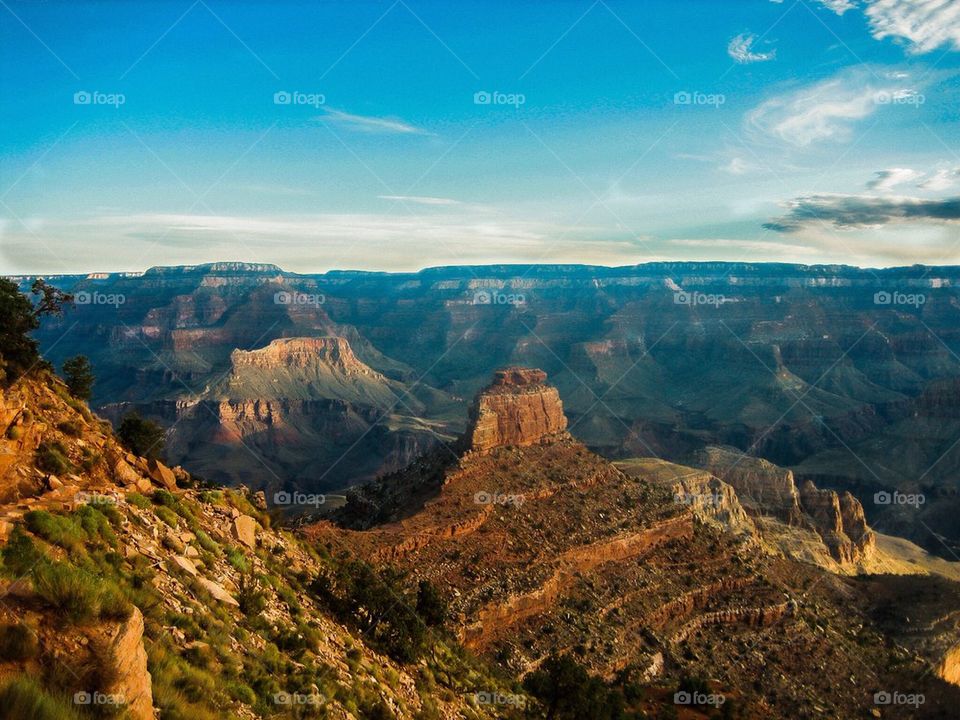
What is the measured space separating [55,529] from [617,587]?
111 ft

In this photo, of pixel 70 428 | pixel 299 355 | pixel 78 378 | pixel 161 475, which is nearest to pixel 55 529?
pixel 70 428

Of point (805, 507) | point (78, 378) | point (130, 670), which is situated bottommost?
point (805, 507)

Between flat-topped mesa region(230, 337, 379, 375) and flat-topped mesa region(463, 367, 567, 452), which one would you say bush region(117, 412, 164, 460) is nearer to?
flat-topped mesa region(463, 367, 567, 452)

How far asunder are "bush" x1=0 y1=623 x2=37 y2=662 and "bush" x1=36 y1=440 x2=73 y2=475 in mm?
7613

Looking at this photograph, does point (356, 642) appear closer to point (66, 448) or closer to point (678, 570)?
point (66, 448)

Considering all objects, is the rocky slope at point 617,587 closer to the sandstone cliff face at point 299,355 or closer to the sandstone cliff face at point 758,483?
the sandstone cliff face at point 758,483

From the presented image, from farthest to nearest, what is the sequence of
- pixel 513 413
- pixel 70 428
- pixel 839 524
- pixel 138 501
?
1. pixel 839 524
2. pixel 513 413
3. pixel 70 428
4. pixel 138 501

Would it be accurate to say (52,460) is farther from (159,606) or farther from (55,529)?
(159,606)

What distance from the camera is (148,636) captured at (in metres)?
11.3

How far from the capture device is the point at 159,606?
12133 mm

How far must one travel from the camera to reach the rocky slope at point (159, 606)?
9016 mm

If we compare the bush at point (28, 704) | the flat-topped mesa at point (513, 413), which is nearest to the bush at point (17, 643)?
the bush at point (28, 704)

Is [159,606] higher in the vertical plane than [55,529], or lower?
lower

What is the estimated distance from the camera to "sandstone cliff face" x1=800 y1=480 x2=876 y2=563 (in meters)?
84.7
